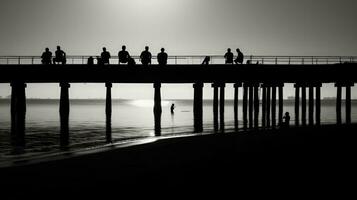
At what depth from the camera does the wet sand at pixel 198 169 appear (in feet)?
30.8

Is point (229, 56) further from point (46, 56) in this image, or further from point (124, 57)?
point (46, 56)

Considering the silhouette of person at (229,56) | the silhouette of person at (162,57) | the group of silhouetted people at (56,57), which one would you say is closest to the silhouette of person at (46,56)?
the group of silhouetted people at (56,57)

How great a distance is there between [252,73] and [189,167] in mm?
22594

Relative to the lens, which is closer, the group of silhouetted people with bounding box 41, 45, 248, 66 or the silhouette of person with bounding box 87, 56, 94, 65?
the group of silhouetted people with bounding box 41, 45, 248, 66

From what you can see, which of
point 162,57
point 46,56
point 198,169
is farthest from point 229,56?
point 198,169

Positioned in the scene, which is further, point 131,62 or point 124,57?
point 131,62

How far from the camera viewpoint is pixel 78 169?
11.3 m

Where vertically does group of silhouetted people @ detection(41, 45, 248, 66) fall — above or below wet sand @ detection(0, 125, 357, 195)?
above

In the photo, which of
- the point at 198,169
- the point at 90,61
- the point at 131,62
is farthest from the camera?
the point at 90,61

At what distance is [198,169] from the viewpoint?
443 inches

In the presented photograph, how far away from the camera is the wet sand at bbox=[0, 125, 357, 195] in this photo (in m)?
9.38

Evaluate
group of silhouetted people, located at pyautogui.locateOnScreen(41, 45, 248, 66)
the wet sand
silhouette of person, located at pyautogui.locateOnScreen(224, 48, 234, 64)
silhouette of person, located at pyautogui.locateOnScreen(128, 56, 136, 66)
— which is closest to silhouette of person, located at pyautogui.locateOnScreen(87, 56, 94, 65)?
group of silhouetted people, located at pyautogui.locateOnScreen(41, 45, 248, 66)

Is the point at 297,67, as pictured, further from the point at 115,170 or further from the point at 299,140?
the point at 115,170

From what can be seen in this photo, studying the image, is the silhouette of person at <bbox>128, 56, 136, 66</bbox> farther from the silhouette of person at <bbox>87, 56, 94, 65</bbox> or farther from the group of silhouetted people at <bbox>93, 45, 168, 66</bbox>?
the silhouette of person at <bbox>87, 56, 94, 65</bbox>
